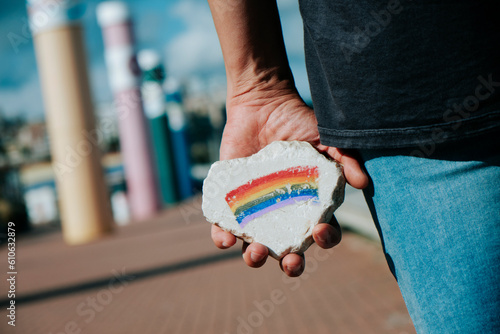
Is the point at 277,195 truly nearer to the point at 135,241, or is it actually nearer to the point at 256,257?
the point at 256,257

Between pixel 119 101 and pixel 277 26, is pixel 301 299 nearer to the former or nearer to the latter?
pixel 277 26

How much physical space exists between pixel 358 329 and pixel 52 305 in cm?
418

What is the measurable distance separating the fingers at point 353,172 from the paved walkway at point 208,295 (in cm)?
337

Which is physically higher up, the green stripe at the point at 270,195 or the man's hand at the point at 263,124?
the man's hand at the point at 263,124

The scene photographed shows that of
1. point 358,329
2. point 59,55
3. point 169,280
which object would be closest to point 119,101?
point 59,55

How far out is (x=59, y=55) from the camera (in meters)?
12.1

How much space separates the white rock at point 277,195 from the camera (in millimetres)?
1459

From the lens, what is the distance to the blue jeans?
103cm

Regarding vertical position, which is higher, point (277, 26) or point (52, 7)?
point (52, 7)

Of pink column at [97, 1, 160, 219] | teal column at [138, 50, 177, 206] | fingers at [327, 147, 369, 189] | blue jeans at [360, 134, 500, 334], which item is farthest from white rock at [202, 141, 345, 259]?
teal column at [138, 50, 177, 206]

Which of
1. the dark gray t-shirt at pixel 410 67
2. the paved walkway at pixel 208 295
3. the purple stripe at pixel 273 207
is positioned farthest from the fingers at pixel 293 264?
the paved walkway at pixel 208 295

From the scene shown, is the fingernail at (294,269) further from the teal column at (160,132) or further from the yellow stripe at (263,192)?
the teal column at (160,132)

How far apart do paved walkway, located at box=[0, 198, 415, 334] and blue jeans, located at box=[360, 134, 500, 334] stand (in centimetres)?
342

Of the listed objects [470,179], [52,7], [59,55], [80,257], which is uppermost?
[52,7]
